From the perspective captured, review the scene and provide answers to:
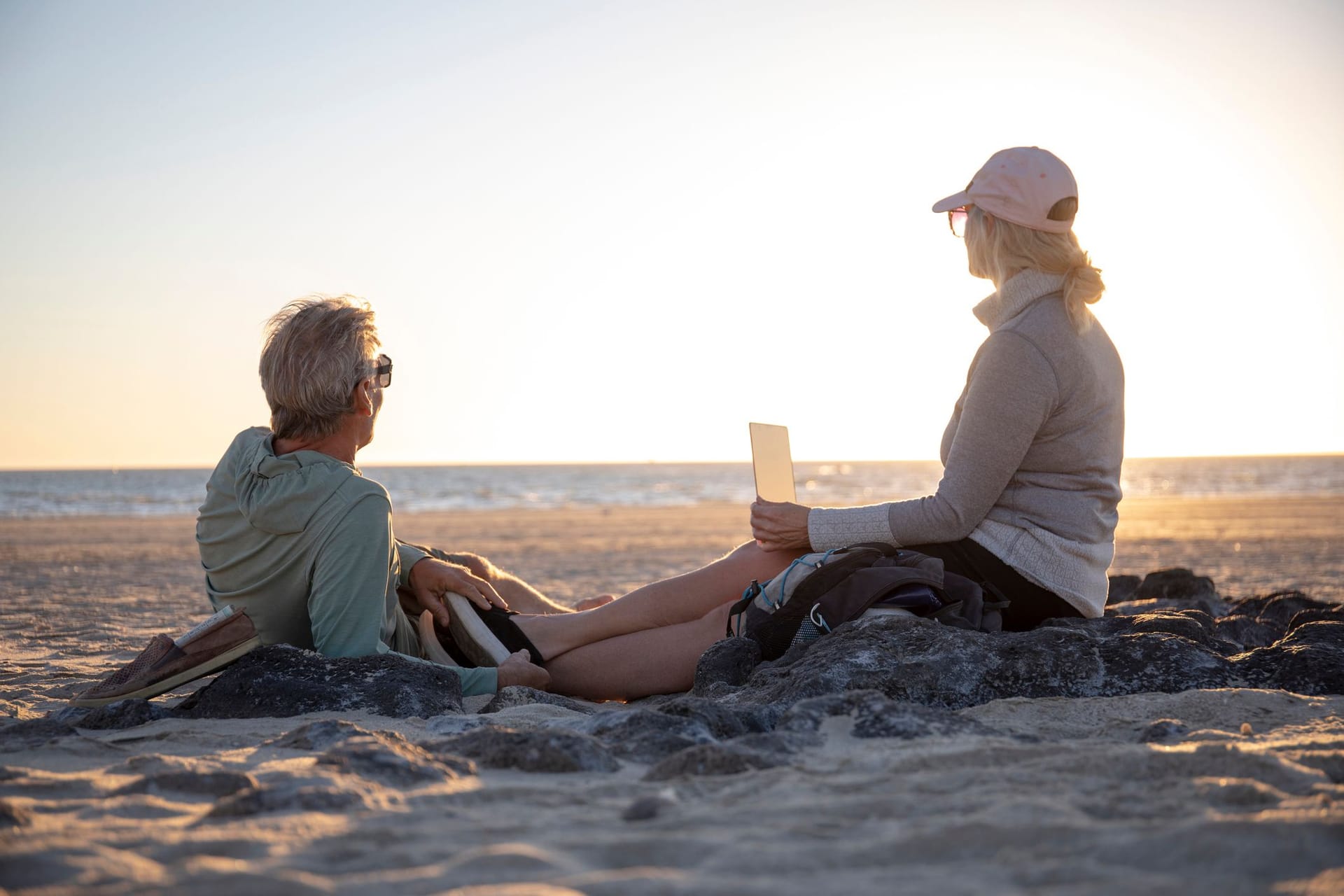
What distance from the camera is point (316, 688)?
3.11 meters

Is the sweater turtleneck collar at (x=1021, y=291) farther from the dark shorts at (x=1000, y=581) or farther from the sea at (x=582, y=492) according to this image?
the sea at (x=582, y=492)

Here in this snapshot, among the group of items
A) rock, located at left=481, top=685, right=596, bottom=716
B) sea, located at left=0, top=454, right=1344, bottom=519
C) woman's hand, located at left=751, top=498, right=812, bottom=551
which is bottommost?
sea, located at left=0, top=454, right=1344, bottom=519

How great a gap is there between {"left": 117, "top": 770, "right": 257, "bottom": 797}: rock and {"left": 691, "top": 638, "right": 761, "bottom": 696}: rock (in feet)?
5.32

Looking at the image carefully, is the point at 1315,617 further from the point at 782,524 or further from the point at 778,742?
the point at 778,742

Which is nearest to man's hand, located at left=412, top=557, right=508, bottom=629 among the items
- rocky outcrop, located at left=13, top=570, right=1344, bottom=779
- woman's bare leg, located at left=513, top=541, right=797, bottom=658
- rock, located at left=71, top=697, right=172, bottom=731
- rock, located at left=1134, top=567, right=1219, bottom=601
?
woman's bare leg, located at left=513, top=541, right=797, bottom=658

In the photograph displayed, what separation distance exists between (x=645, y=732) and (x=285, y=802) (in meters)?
0.87

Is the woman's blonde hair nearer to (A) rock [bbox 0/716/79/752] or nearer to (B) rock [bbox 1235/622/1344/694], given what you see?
(B) rock [bbox 1235/622/1344/694]

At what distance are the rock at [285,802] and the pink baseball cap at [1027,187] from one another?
2.62m

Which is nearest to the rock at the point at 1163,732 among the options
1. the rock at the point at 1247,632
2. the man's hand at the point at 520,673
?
the man's hand at the point at 520,673

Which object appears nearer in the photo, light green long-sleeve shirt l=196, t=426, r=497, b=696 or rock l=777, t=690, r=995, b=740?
rock l=777, t=690, r=995, b=740

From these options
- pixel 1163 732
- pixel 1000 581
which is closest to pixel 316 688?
pixel 1000 581

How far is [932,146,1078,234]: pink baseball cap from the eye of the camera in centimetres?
325

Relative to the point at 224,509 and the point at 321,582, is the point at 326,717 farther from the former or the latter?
the point at 224,509

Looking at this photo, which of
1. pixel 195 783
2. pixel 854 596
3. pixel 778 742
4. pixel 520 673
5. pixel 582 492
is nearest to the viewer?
pixel 195 783
